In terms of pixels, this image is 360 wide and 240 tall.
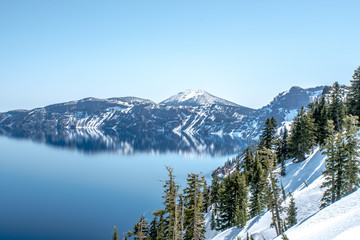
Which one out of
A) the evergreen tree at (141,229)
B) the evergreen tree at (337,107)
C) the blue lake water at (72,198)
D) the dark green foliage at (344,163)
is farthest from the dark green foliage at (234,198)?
the evergreen tree at (337,107)

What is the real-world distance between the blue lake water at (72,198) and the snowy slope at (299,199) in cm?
2044

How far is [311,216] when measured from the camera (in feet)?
66.3

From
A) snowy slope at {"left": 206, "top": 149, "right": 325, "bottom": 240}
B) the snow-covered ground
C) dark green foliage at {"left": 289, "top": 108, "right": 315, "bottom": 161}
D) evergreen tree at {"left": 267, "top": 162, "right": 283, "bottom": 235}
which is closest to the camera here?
the snow-covered ground

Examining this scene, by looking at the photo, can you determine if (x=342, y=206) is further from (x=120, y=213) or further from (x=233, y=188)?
(x=120, y=213)

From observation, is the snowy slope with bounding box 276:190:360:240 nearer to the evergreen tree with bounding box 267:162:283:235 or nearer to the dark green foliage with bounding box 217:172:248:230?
the evergreen tree with bounding box 267:162:283:235

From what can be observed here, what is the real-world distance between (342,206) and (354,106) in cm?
4809

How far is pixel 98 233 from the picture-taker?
68500mm

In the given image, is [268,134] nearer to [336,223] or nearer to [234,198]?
[234,198]

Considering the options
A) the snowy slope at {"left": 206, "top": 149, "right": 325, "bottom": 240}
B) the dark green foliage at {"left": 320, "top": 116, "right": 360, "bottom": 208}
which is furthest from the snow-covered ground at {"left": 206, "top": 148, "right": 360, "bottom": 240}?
the dark green foliage at {"left": 320, "top": 116, "right": 360, "bottom": 208}

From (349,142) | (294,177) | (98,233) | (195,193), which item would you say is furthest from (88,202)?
(349,142)

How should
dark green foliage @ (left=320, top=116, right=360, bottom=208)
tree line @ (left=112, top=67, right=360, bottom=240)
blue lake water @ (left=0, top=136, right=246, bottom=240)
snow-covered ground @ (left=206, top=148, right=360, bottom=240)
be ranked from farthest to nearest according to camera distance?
blue lake water @ (left=0, top=136, right=246, bottom=240) < dark green foliage @ (left=320, top=116, right=360, bottom=208) < tree line @ (left=112, top=67, right=360, bottom=240) < snow-covered ground @ (left=206, top=148, right=360, bottom=240)

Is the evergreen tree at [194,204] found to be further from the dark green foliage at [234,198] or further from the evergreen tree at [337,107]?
the evergreen tree at [337,107]

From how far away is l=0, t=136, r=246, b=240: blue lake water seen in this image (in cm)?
6981

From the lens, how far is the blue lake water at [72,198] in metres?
69.8
